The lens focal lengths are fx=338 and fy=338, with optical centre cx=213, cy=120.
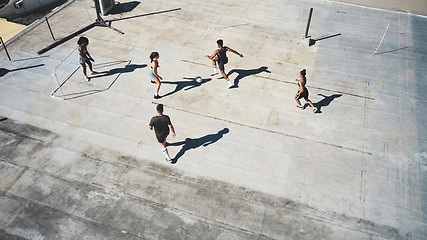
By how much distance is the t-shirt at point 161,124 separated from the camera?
9.56 meters

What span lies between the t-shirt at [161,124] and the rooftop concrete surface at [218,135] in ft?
4.17

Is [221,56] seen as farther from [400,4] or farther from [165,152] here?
[400,4]

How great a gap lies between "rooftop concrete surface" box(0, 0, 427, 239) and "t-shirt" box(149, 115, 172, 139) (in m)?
1.27

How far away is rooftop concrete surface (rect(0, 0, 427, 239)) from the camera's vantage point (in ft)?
30.0

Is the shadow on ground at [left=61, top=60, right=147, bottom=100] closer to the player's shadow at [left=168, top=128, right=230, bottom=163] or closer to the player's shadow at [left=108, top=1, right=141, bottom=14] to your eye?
the player's shadow at [left=168, top=128, right=230, bottom=163]

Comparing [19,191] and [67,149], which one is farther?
[67,149]

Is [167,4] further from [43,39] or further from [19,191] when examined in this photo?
[19,191]

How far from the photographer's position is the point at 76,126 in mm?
11609

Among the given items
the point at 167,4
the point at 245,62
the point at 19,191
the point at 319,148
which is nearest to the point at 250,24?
the point at 245,62

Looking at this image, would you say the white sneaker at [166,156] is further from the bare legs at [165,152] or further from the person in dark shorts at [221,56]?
the person in dark shorts at [221,56]

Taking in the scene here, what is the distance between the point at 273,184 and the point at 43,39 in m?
12.3

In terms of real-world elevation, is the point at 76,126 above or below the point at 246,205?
above

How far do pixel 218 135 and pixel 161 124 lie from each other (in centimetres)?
248

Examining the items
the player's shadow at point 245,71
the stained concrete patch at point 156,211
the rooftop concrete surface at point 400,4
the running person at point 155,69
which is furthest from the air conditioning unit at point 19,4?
the rooftop concrete surface at point 400,4
